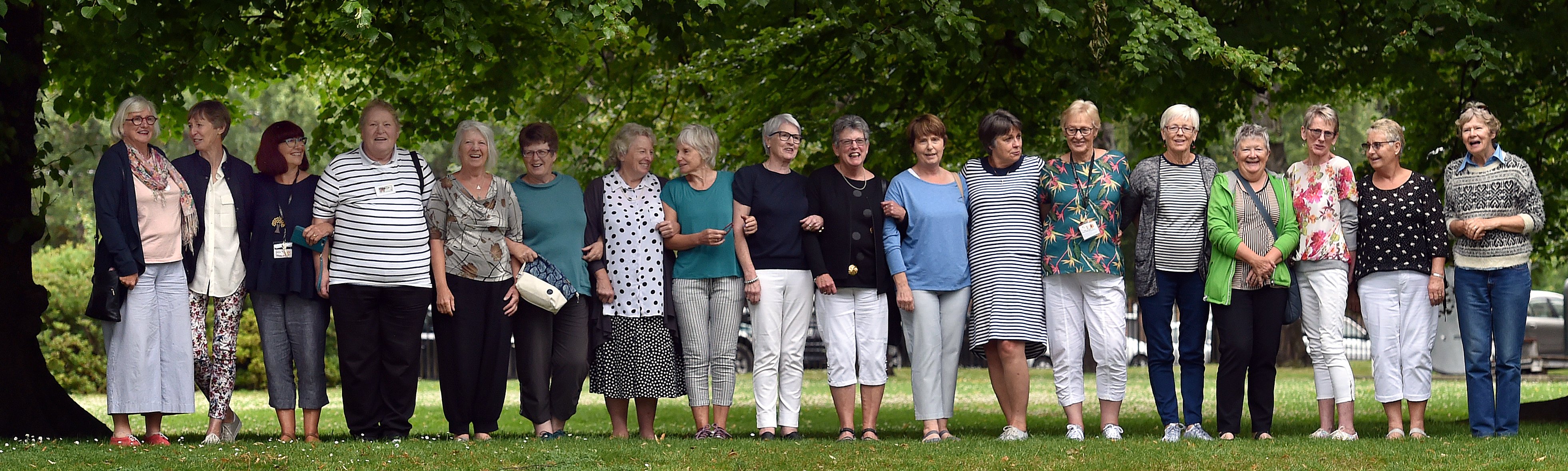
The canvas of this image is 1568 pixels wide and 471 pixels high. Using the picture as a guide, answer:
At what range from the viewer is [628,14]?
7.88 metres

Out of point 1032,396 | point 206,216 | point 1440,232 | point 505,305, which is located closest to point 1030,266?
point 1440,232

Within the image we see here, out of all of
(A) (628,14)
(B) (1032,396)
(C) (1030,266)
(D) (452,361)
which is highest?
(A) (628,14)

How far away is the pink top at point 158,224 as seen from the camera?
23.6 ft

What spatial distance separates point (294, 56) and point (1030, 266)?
6.57m

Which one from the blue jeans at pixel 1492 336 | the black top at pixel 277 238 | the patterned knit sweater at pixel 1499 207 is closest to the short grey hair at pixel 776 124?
the black top at pixel 277 238

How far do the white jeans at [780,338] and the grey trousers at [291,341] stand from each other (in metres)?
Result: 2.29

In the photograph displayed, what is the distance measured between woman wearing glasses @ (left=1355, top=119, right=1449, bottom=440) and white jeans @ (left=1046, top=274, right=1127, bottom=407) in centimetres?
134

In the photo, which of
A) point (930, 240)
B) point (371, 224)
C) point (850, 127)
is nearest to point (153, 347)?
point (371, 224)

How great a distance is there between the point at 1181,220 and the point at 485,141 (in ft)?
12.3

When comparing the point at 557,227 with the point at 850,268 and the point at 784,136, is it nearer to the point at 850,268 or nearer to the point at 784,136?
the point at 784,136

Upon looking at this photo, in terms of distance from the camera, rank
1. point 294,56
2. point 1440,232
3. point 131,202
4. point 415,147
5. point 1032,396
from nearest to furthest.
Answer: point 131,202 < point 1440,232 < point 294,56 < point 415,147 < point 1032,396

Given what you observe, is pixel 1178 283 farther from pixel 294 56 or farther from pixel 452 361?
pixel 294 56

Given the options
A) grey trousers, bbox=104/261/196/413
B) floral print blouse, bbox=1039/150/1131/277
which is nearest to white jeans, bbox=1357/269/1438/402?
floral print blouse, bbox=1039/150/1131/277

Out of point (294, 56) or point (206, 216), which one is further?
point (294, 56)
